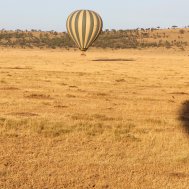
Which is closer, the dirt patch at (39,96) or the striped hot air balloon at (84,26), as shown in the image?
the dirt patch at (39,96)

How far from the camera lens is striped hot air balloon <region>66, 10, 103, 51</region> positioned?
47.6m

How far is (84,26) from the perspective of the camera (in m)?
47.4

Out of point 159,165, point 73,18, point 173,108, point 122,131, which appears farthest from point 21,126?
point 73,18

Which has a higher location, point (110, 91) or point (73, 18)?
point (73, 18)

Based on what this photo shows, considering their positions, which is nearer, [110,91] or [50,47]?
[110,91]

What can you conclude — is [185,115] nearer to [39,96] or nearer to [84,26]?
[39,96]

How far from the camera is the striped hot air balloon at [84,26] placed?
4759cm

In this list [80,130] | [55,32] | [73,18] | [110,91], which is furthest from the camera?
[55,32]

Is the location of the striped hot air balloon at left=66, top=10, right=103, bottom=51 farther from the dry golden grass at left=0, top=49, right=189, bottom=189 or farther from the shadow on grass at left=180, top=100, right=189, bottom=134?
the shadow on grass at left=180, top=100, right=189, bottom=134

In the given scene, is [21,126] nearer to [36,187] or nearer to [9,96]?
[36,187]

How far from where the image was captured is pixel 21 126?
12.1 metres

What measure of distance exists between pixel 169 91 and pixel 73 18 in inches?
1088

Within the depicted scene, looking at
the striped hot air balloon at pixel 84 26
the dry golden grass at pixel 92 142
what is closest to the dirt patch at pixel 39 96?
the dry golden grass at pixel 92 142

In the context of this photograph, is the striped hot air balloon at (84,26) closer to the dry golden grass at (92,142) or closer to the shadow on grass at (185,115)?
the dry golden grass at (92,142)
